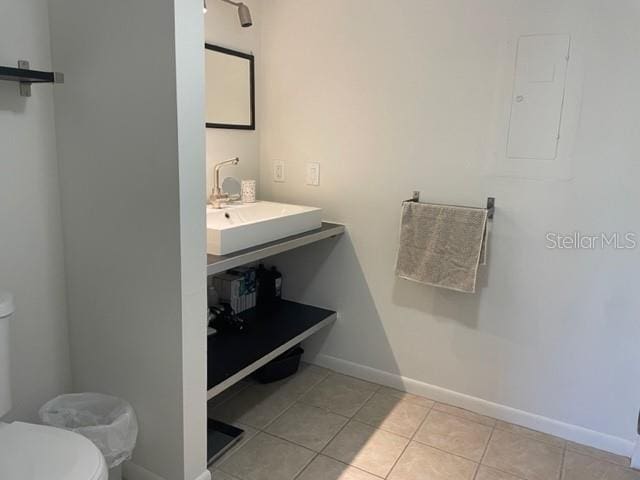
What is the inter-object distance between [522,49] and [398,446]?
1.73 m

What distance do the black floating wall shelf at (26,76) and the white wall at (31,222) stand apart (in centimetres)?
3

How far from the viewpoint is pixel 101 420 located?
5.77 ft

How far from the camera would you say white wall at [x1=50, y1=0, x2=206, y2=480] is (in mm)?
1495

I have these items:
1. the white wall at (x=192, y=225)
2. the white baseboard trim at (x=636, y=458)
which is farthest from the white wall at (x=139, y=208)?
the white baseboard trim at (x=636, y=458)

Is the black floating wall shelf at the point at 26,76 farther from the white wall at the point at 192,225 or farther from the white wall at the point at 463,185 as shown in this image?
the white wall at the point at 463,185

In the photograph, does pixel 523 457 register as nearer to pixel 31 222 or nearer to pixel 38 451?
pixel 38 451

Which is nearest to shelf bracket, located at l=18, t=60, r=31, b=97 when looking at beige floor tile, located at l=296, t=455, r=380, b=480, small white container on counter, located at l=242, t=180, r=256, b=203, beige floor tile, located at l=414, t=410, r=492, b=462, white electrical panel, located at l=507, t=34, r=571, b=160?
small white container on counter, located at l=242, t=180, r=256, b=203

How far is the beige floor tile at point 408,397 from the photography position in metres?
2.48

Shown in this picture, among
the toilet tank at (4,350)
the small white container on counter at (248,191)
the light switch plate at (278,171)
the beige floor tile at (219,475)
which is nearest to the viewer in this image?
the toilet tank at (4,350)

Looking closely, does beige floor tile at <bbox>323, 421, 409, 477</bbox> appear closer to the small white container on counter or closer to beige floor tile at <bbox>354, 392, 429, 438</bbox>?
beige floor tile at <bbox>354, 392, 429, 438</bbox>

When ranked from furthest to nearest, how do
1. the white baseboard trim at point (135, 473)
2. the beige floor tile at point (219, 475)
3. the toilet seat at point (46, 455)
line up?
the beige floor tile at point (219, 475) → the white baseboard trim at point (135, 473) → the toilet seat at point (46, 455)

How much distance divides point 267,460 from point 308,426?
0.29 m

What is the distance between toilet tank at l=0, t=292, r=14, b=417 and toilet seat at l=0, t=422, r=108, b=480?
0.09 meters

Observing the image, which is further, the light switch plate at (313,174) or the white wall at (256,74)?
the light switch plate at (313,174)
